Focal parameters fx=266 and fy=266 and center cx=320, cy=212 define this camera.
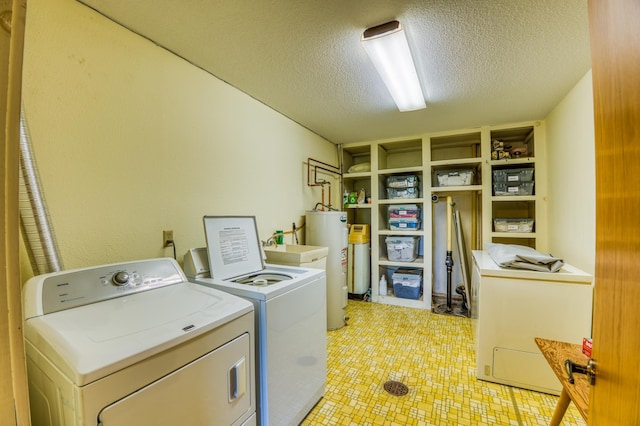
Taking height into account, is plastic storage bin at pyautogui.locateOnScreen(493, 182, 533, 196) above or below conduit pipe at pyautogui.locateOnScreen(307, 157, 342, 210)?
below

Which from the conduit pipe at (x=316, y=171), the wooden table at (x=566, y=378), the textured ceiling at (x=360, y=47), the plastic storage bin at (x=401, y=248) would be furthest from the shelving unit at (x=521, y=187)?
the wooden table at (x=566, y=378)

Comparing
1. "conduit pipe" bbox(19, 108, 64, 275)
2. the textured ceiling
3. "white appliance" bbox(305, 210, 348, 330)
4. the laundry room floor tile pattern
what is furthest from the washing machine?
"white appliance" bbox(305, 210, 348, 330)

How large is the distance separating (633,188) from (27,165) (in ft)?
6.29

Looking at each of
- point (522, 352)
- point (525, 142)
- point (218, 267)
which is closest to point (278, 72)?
point (218, 267)

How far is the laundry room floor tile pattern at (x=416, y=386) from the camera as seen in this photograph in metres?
1.70

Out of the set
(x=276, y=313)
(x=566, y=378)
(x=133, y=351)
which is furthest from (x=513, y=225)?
(x=133, y=351)

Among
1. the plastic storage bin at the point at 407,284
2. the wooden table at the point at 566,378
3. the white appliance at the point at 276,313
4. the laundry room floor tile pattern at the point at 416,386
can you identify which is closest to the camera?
the wooden table at the point at 566,378

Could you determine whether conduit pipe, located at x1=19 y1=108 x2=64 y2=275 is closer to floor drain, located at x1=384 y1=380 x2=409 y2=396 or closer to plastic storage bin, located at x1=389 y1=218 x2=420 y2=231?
floor drain, located at x1=384 y1=380 x2=409 y2=396

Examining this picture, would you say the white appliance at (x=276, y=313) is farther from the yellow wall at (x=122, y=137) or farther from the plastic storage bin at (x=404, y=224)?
the plastic storage bin at (x=404, y=224)

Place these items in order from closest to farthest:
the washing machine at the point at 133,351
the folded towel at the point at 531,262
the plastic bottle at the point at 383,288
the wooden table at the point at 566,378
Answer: the washing machine at the point at 133,351 → the wooden table at the point at 566,378 → the folded towel at the point at 531,262 → the plastic bottle at the point at 383,288

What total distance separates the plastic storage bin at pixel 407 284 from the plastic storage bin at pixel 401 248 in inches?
8.6

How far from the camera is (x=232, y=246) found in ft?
6.21

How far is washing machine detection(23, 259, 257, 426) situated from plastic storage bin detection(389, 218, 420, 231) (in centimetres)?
290

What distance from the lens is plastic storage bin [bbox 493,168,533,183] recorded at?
3.06 metres
